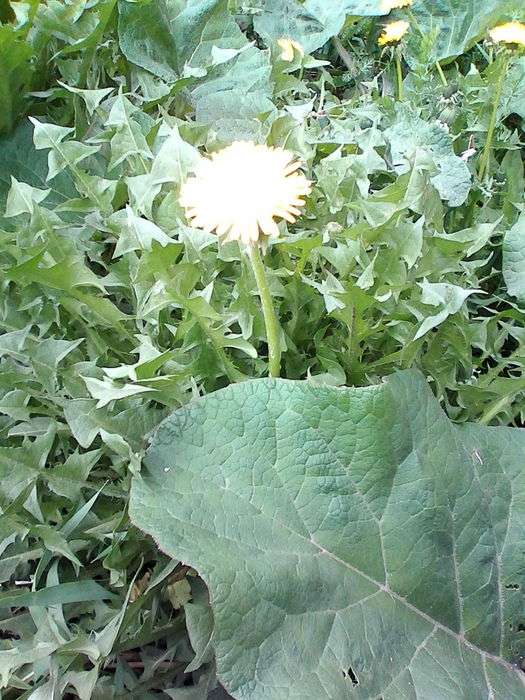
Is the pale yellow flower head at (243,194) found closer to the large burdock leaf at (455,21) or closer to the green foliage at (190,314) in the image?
the green foliage at (190,314)

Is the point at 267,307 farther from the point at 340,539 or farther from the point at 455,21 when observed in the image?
the point at 455,21

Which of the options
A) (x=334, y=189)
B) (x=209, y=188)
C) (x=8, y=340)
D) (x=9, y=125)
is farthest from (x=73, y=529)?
(x=9, y=125)

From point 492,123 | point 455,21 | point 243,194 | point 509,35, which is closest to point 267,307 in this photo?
point 243,194

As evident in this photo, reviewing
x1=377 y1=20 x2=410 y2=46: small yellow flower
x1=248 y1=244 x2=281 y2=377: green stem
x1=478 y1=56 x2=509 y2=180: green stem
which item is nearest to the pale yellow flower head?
x1=248 y1=244 x2=281 y2=377: green stem

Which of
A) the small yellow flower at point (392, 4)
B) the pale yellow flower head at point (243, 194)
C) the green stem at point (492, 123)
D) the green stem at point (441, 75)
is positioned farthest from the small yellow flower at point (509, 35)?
the pale yellow flower head at point (243, 194)

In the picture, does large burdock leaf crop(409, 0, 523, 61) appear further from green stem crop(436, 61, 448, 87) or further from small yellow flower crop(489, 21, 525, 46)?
small yellow flower crop(489, 21, 525, 46)

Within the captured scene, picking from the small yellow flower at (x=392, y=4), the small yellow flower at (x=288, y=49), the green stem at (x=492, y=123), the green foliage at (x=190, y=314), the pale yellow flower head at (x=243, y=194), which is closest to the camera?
the pale yellow flower head at (x=243, y=194)
